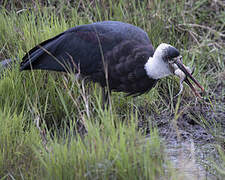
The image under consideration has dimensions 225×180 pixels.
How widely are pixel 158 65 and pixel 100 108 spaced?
35.9 inches

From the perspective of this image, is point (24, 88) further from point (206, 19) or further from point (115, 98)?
point (206, 19)

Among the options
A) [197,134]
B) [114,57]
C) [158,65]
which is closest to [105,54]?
[114,57]

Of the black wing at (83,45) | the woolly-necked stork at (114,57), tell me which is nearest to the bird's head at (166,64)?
the woolly-necked stork at (114,57)

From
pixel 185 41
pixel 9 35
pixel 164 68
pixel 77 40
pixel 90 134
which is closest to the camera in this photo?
pixel 90 134

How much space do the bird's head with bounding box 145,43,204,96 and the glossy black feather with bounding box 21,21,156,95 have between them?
7 cm

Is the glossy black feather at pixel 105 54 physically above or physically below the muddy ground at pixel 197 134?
above

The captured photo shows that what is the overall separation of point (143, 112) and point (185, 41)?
4.17 ft

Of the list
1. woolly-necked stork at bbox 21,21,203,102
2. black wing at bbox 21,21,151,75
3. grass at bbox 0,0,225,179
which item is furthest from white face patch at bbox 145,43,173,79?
grass at bbox 0,0,225,179

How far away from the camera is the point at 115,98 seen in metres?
3.89

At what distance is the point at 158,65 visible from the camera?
11.2ft

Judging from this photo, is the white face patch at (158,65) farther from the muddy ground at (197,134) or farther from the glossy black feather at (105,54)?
the muddy ground at (197,134)

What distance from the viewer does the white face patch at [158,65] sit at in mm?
3402

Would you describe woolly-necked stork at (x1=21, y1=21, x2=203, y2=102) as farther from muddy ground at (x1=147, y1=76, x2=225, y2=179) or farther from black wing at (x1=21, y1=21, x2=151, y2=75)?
muddy ground at (x1=147, y1=76, x2=225, y2=179)

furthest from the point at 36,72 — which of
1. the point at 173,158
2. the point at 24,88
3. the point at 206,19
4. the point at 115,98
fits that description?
the point at 206,19
